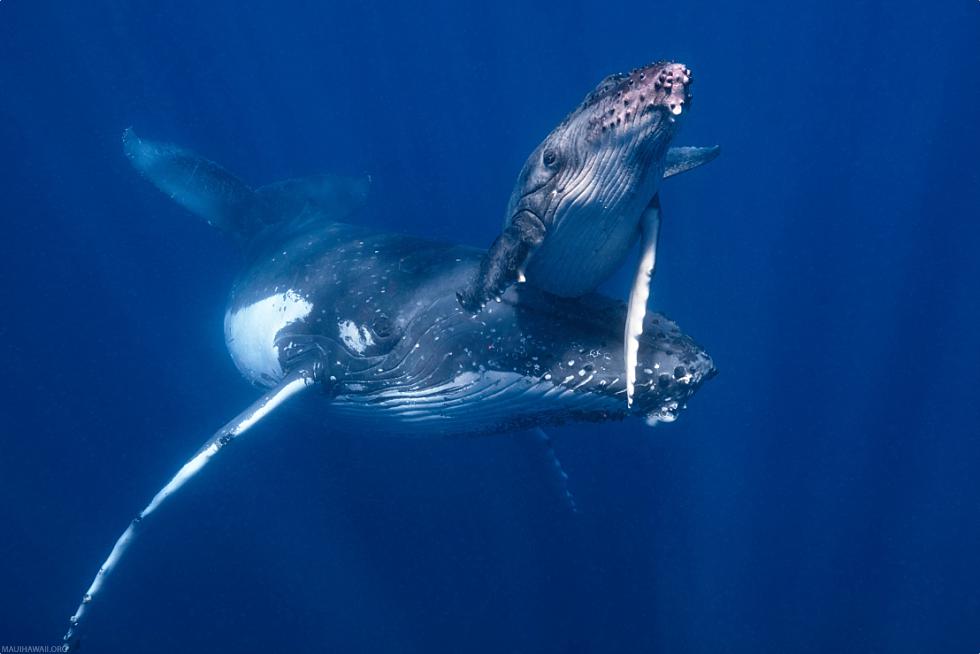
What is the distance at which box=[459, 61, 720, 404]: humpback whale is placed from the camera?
10.9 feet

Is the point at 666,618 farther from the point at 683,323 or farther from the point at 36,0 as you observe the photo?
the point at 36,0

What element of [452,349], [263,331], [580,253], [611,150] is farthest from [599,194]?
[263,331]

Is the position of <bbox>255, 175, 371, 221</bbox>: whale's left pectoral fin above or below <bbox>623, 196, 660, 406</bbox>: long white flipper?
above

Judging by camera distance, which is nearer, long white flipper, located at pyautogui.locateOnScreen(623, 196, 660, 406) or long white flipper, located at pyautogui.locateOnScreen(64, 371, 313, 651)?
long white flipper, located at pyautogui.locateOnScreen(623, 196, 660, 406)

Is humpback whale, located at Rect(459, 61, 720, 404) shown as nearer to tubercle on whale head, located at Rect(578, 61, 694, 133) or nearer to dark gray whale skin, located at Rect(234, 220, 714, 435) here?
tubercle on whale head, located at Rect(578, 61, 694, 133)

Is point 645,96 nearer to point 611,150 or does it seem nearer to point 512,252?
point 611,150

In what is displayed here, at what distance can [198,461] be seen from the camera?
6066mm

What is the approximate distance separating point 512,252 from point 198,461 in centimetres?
413

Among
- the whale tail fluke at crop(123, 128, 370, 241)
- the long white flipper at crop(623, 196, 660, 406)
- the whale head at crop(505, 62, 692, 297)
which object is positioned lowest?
the long white flipper at crop(623, 196, 660, 406)

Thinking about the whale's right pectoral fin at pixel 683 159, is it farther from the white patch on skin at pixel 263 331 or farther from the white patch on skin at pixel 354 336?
the white patch on skin at pixel 263 331

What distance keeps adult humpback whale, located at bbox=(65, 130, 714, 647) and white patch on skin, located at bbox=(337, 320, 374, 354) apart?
0.02 meters

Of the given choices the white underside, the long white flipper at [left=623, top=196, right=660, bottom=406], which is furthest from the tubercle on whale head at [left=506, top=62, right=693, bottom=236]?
the white underside

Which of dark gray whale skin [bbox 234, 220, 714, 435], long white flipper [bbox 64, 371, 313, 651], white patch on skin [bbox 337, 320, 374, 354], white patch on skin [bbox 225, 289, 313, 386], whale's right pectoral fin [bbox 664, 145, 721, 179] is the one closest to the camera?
dark gray whale skin [bbox 234, 220, 714, 435]

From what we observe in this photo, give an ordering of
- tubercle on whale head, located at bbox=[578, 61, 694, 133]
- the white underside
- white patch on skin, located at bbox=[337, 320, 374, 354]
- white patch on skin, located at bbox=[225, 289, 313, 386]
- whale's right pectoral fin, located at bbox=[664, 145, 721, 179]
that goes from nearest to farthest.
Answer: tubercle on whale head, located at bbox=[578, 61, 694, 133] → the white underside → whale's right pectoral fin, located at bbox=[664, 145, 721, 179] → white patch on skin, located at bbox=[337, 320, 374, 354] → white patch on skin, located at bbox=[225, 289, 313, 386]
